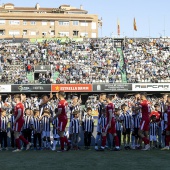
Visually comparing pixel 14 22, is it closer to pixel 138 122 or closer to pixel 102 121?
pixel 138 122

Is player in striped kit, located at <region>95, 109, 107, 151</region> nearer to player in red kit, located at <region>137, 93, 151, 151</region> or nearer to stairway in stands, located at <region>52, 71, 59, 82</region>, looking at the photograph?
player in red kit, located at <region>137, 93, 151, 151</region>

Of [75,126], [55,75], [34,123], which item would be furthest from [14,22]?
[75,126]

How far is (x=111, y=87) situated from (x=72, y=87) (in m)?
3.98

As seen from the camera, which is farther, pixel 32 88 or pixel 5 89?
pixel 32 88

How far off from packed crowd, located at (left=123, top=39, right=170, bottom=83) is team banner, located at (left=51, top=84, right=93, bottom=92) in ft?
14.7

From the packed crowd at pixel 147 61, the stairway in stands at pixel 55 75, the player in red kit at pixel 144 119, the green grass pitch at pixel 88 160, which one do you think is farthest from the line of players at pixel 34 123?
the packed crowd at pixel 147 61

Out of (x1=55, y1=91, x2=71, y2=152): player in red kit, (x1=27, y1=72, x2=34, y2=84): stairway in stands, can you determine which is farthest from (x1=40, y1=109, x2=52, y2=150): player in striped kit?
(x1=27, y1=72, x2=34, y2=84): stairway in stands

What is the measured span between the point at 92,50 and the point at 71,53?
2.65 meters

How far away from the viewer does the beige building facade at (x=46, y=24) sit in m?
78.7

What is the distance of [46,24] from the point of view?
3177 inches

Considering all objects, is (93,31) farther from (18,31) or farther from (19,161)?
(19,161)

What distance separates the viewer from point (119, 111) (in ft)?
52.9

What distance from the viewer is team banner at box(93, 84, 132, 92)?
43656mm

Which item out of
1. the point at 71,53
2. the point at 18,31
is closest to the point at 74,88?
the point at 71,53
